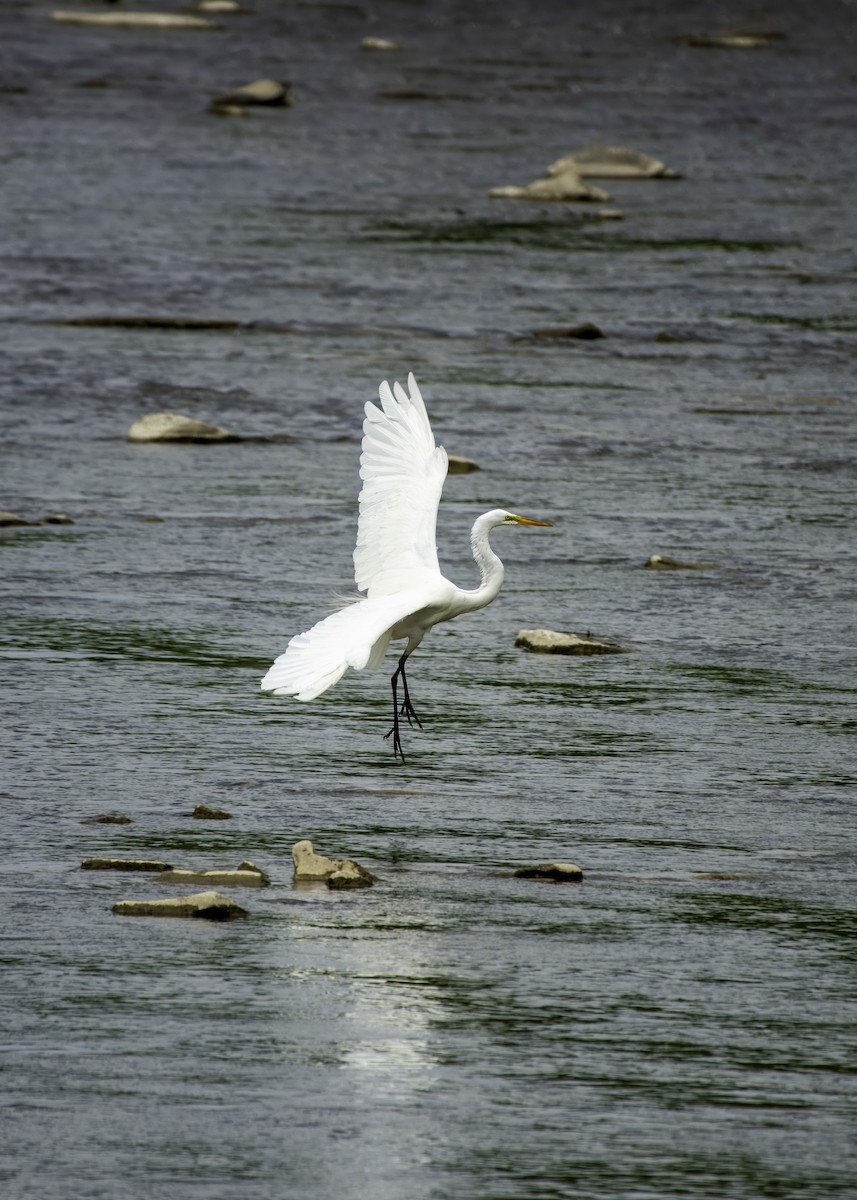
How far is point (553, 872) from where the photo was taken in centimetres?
705

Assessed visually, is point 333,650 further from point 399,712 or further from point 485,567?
point 485,567

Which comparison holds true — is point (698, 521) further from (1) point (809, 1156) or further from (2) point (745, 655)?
(1) point (809, 1156)

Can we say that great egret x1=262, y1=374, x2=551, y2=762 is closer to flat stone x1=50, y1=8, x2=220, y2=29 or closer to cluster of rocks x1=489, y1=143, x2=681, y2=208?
cluster of rocks x1=489, y1=143, x2=681, y2=208

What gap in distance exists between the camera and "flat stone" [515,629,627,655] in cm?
985

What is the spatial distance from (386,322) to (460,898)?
9927 mm

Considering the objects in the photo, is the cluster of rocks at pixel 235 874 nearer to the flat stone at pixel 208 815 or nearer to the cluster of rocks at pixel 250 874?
the cluster of rocks at pixel 250 874

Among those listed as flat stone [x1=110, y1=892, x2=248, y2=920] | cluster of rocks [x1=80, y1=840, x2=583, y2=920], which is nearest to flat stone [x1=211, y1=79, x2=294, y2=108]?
cluster of rocks [x1=80, y1=840, x2=583, y2=920]

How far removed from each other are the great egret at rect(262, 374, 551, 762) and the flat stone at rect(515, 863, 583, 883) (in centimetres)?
143

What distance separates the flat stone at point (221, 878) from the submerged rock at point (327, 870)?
125 millimetres

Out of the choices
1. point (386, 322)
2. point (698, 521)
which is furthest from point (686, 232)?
point (698, 521)

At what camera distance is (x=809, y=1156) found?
520 centimetres

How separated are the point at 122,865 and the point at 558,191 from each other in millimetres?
15312

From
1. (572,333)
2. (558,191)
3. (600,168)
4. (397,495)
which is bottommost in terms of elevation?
(600,168)

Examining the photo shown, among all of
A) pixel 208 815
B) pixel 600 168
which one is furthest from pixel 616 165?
pixel 208 815
